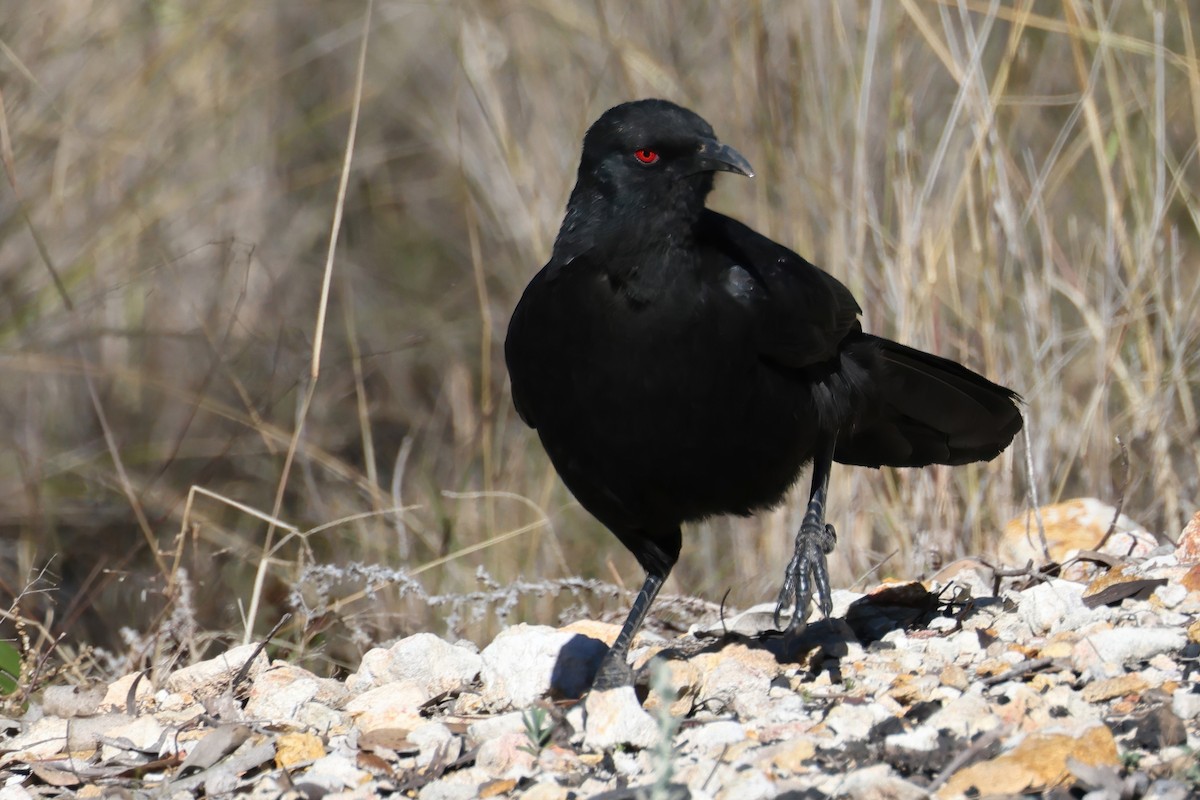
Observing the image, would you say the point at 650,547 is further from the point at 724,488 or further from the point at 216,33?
the point at 216,33

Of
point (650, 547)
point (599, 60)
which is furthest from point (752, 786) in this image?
point (599, 60)

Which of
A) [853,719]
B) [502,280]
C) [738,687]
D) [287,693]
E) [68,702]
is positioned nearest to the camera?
[853,719]

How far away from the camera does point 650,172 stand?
3.54m

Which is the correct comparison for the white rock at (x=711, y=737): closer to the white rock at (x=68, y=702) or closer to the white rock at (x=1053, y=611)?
the white rock at (x=1053, y=611)

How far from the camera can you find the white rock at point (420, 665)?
3.39 metres

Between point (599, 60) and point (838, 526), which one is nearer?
point (838, 526)

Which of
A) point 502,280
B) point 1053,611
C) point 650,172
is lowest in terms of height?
point 1053,611

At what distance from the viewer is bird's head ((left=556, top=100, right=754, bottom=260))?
350 centimetres

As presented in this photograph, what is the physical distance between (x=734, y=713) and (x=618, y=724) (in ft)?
0.98

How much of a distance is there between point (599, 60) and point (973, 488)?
2.72 meters

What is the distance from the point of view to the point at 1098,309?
17.4ft

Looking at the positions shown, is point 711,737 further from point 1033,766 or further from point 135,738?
point 135,738

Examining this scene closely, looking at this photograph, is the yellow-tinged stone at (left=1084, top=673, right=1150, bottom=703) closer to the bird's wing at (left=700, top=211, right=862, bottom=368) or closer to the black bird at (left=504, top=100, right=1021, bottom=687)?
the black bird at (left=504, top=100, right=1021, bottom=687)

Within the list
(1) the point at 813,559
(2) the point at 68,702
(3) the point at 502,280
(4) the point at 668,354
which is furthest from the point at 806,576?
(3) the point at 502,280
